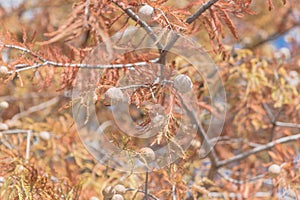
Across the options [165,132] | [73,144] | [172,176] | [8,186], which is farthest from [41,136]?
[165,132]

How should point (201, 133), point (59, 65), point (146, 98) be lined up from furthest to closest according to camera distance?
point (201, 133)
point (59, 65)
point (146, 98)

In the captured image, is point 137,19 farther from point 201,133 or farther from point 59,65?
point 201,133

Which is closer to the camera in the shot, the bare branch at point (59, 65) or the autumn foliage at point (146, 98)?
the autumn foliage at point (146, 98)

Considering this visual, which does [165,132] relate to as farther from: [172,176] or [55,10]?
[55,10]

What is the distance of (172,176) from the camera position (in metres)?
1.13

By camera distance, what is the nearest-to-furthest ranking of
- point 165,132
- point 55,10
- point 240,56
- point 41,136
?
point 165,132 → point 41,136 → point 240,56 → point 55,10

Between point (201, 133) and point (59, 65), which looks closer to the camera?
point (59, 65)

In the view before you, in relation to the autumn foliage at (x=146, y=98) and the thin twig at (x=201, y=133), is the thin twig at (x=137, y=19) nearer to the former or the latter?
the autumn foliage at (x=146, y=98)

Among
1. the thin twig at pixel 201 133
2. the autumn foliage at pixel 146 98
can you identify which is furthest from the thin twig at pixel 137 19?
the thin twig at pixel 201 133

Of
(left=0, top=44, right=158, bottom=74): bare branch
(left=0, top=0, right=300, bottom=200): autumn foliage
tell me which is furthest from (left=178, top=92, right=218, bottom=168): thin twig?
Answer: (left=0, top=44, right=158, bottom=74): bare branch

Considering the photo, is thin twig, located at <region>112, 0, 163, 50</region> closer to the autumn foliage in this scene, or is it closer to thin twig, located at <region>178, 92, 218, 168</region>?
the autumn foliage

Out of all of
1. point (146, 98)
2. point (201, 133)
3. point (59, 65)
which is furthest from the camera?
point (201, 133)

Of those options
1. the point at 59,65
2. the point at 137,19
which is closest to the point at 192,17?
the point at 137,19

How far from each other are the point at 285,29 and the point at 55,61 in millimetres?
1599
